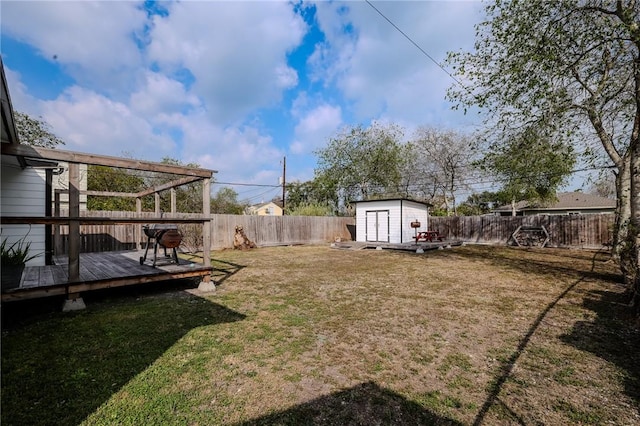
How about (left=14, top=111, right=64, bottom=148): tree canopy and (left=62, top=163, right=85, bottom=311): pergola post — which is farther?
(left=14, top=111, right=64, bottom=148): tree canopy

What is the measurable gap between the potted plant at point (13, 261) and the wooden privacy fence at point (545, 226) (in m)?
17.1

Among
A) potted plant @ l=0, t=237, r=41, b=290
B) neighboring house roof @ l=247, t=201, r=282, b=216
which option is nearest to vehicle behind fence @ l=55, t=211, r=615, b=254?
potted plant @ l=0, t=237, r=41, b=290

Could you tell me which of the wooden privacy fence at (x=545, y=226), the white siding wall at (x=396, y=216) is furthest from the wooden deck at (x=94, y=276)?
the wooden privacy fence at (x=545, y=226)

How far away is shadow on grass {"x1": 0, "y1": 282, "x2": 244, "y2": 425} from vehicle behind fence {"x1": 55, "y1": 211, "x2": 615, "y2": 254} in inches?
226

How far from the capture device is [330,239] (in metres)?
17.9

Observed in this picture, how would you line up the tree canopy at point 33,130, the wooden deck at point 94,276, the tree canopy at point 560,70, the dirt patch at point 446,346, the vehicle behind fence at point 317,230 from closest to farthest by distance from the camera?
the dirt patch at point 446,346 < the wooden deck at point 94,276 < the tree canopy at point 560,70 < the vehicle behind fence at point 317,230 < the tree canopy at point 33,130

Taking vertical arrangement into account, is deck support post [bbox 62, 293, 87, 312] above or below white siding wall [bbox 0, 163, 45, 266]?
below

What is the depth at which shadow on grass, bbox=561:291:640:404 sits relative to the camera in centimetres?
263

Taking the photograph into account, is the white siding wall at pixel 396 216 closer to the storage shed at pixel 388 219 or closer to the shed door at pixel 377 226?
the storage shed at pixel 388 219

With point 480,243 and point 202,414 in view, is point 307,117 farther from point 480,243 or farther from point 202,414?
point 202,414

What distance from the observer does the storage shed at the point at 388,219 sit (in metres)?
14.6

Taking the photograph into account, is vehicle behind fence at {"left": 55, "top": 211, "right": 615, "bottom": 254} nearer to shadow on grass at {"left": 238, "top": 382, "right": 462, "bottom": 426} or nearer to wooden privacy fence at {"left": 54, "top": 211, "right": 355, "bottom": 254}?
wooden privacy fence at {"left": 54, "top": 211, "right": 355, "bottom": 254}

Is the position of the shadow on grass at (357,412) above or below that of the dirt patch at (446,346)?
above

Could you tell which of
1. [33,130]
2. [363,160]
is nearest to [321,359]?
[33,130]
